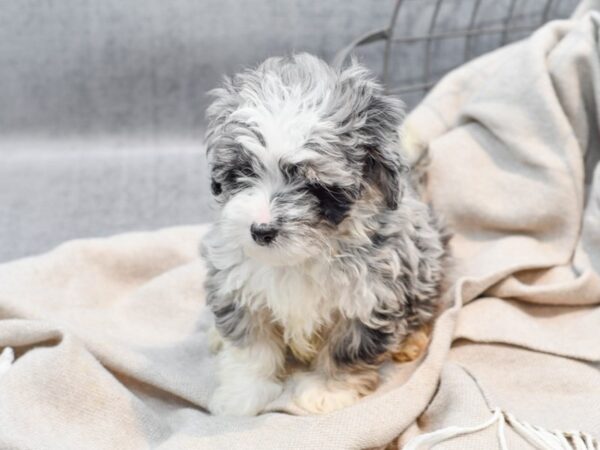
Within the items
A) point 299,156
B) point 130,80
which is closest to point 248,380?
point 299,156

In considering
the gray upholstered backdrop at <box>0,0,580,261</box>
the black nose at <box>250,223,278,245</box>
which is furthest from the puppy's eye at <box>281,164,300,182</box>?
the gray upholstered backdrop at <box>0,0,580,261</box>

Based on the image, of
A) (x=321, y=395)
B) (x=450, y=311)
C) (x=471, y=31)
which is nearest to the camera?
(x=321, y=395)

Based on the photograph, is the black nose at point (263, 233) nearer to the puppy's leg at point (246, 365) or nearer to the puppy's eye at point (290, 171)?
the puppy's eye at point (290, 171)

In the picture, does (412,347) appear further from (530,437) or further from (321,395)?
(530,437)

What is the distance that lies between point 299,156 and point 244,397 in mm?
890

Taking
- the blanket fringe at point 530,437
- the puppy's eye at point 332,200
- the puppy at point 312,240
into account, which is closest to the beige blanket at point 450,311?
the blanket fringe at point 530,437

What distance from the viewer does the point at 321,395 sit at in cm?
238

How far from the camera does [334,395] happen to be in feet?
7.83

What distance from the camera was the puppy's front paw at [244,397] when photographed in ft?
7.84

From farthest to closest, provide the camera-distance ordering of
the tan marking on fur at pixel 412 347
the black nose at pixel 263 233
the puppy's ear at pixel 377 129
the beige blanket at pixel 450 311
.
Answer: the tan marking on fur at pixel 412 347, the beige blanket at pixel 450 311, the puppy's ear at pixel 377 129, the black nose at pixel 263 233

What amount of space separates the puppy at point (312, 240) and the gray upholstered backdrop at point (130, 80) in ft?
4.95

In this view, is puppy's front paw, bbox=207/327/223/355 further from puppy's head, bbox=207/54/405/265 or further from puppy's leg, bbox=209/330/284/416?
puppy's head, bbox=207/54/405/265

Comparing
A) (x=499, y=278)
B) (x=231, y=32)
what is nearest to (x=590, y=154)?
(x=499, y=278)

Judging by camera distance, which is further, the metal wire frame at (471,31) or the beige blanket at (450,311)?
the metal wire frame at (471,31)
